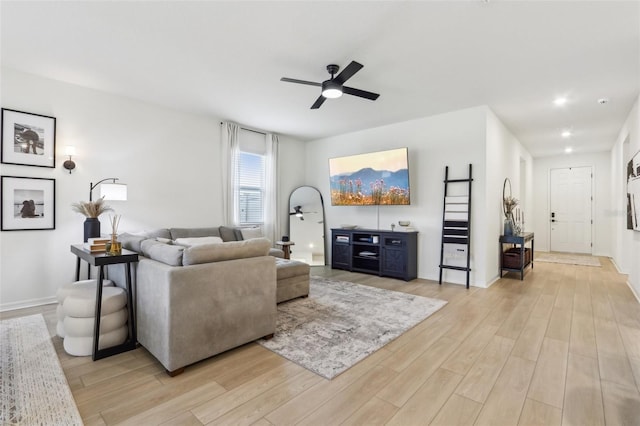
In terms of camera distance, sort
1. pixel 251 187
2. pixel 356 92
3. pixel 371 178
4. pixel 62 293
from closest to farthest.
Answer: pixel 62 293
pixel 356 92
pixel 371 178
pixel 251 187

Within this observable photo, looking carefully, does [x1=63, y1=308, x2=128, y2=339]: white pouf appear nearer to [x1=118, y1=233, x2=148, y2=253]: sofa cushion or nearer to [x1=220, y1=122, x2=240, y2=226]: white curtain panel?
[x1=118, y1=233, x2=148, y2=253]: sofa cushion

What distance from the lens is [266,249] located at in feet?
8.94

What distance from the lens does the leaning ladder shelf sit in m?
4.67

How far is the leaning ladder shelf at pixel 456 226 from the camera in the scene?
4.67 meters

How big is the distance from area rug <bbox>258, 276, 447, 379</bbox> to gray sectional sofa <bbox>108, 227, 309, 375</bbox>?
35 centimetres

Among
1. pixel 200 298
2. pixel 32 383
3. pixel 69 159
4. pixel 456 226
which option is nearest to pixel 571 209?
pixel 456 226

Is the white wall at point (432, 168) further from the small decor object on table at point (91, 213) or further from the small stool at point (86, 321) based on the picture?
the small stool at point (86, 321)

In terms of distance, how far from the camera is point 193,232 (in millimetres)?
4562

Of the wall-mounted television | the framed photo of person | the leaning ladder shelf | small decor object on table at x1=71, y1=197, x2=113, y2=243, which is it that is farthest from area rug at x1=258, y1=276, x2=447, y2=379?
the framed photo of person

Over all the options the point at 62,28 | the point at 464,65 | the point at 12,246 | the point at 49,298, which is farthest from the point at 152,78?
the point at 464,65

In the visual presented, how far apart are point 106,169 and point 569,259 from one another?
9394mm

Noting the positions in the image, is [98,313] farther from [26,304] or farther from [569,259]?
[569,259]

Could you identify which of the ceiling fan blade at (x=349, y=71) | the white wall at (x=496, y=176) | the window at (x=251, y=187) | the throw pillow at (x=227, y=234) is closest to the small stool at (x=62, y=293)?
the throw pillow at (x=227, y=234)

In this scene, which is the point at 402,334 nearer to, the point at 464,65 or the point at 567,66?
the point at 464,65
